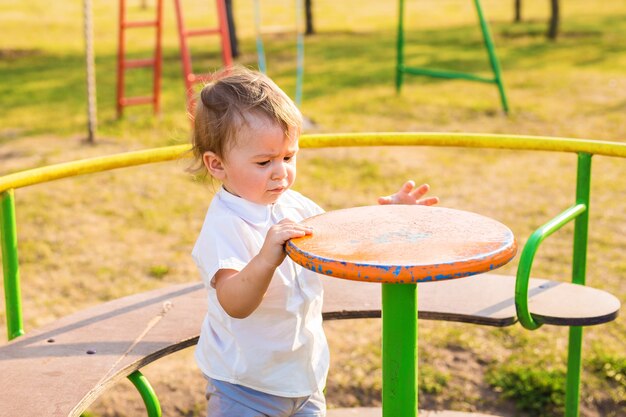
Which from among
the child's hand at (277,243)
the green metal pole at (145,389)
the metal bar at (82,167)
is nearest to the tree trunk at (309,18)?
the metal bar at (82,167)

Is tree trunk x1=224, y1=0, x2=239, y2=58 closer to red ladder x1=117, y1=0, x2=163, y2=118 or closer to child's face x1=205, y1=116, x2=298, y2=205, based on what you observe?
red ladder x1=117, y1=0, x2=163, y2=118

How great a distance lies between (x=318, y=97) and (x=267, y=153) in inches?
299

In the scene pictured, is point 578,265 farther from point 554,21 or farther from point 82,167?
point 554,21

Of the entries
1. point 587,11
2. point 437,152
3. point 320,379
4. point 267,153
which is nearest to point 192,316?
point 320,379

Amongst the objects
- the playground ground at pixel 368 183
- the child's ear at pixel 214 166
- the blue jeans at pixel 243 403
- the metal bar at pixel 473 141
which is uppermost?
the child's ear at pixel 214 166

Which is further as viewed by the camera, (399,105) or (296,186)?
(399,105)

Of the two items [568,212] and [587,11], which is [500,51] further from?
[568,212]

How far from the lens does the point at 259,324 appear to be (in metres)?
2.03

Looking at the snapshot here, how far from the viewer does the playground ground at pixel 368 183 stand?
353cm

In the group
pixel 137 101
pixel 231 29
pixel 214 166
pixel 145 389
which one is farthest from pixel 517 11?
pixel 214 166

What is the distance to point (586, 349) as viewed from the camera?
12.4ft

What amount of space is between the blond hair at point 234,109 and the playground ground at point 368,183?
0.63 metres

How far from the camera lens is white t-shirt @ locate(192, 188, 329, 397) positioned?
6.51 feet

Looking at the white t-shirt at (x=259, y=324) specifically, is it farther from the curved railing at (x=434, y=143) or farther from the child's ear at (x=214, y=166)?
the curved railing at (x=434, y=143)
